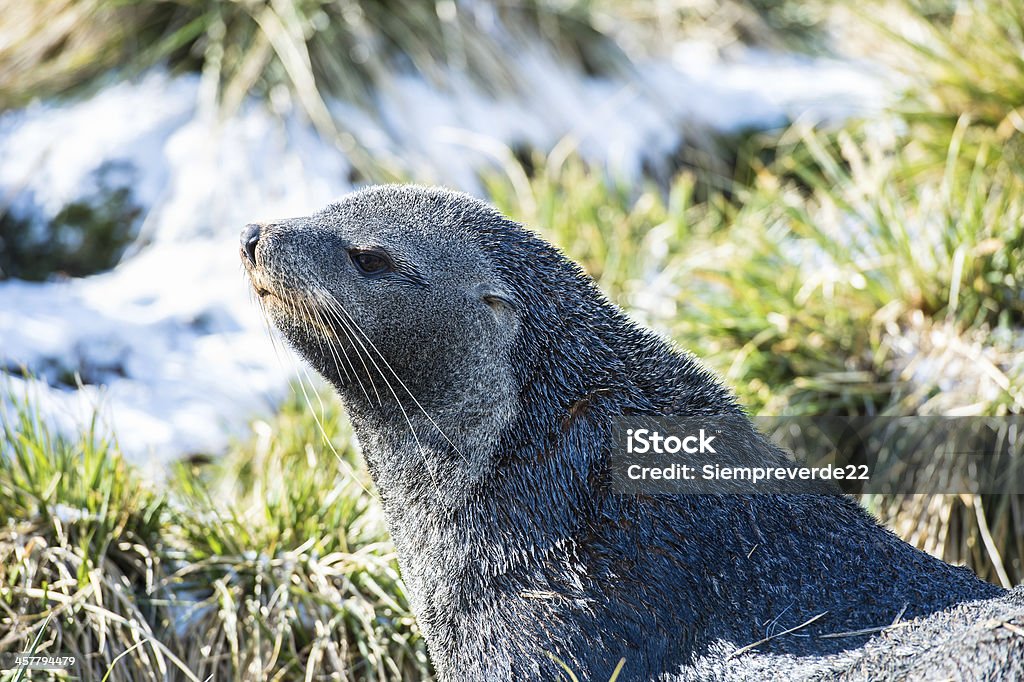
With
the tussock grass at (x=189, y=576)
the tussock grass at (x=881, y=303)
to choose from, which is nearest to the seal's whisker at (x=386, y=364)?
the tussock grass at (x=189, y=576)

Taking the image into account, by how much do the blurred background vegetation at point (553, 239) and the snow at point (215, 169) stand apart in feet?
0.61

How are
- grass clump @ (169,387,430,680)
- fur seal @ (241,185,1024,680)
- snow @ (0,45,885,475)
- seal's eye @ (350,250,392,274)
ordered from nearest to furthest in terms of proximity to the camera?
1. fur seal @ (241,185,1024,680)
2. seal's eye @ (350,250,392,274)
3. grass clump @ (169,387,430,680)
4. snow @ (0,45,885,475)

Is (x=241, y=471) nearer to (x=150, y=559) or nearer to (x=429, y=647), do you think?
(x=150, y=559)

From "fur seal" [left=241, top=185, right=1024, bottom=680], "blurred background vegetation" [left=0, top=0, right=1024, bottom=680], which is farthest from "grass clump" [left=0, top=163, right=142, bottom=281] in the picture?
"fur seal" [left=241, top=185, right=1024, bottom=680]

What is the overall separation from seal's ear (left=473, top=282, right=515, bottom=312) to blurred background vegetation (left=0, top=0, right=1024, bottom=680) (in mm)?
676

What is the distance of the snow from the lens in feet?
17.6

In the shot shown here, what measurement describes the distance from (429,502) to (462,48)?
16.4 feet

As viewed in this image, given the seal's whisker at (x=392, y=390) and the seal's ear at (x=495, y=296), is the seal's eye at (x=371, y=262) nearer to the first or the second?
the seal's whisker at (x=392, y=390)

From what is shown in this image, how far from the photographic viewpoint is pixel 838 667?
278 cm

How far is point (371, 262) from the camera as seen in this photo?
3350mm

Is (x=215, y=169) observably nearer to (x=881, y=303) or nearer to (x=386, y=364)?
(x=386, y=364)

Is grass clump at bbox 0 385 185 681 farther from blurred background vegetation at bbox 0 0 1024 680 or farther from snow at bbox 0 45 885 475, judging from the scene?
snow at bbox 0 45 885 475

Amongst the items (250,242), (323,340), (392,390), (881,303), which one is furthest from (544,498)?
(881,303)

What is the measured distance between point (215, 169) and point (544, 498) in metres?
4.32
